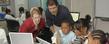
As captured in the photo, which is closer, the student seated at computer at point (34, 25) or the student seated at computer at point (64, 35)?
the student seated at computer at point (64, 35)

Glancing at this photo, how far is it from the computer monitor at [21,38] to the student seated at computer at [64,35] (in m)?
0.27

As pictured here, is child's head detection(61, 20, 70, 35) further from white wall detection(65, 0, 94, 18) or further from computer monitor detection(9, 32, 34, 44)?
white wall detection(65, 0, 94, 18)

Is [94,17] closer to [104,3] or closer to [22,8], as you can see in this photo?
[104,3]

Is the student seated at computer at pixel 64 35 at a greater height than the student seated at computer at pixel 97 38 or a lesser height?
lesser

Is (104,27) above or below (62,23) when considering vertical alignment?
below

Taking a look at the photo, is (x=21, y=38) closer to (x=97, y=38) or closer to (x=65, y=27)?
(x=65, y=27)

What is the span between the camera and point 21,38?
2697mm

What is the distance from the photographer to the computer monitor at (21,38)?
2650 millimetres

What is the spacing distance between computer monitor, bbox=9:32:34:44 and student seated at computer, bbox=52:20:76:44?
0.88 ft

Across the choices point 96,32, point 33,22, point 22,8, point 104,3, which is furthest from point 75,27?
point 22,8

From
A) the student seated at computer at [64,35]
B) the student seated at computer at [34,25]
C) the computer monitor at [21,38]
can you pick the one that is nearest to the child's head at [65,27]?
the student seated at computer at [64,35]

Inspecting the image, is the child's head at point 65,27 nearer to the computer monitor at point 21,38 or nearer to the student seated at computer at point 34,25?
the computer monitor at point 21,38

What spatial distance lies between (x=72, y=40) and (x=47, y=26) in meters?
0.68

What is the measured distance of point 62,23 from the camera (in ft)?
9.08
